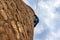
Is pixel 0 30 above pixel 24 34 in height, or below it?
above

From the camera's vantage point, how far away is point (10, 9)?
209 inches

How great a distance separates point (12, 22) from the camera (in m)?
5.18

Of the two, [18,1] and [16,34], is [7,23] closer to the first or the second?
[16,34]

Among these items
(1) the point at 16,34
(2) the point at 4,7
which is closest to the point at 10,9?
(2) the point at 4,7

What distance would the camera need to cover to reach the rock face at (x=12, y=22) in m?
4.78

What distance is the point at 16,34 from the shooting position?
16.9ft

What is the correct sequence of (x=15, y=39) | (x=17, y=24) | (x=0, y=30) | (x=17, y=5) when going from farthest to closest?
1. (x=17, y=5)
2. (x=17, y=24)
3. (x=15, y=39)
4. (x=0, y=30)

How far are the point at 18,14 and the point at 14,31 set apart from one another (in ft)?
2.25

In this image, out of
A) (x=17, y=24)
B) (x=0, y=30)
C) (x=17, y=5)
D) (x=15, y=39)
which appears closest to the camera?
A: (x=0, y=30)

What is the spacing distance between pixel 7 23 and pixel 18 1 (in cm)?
138

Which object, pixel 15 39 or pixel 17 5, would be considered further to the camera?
pixel 17 5

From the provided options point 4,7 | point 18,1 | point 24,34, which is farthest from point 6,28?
point 18,1

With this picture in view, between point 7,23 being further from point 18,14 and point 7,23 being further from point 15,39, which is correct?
point 18,14

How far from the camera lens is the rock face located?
15.7 feet
